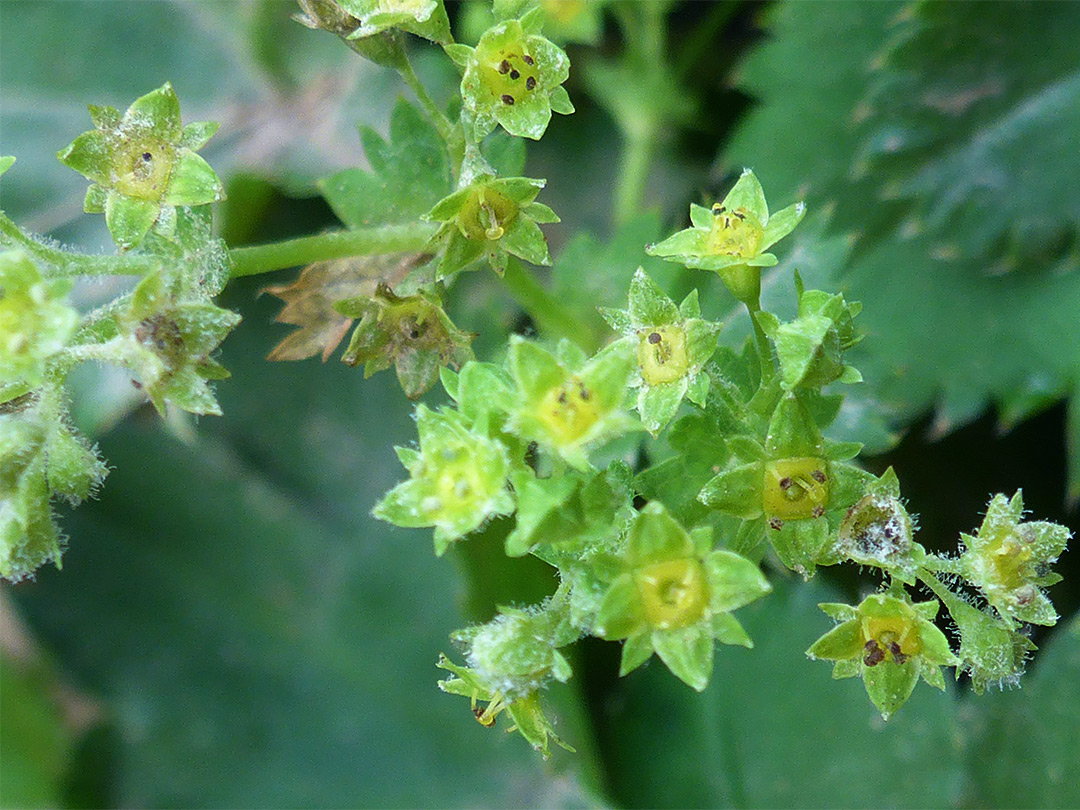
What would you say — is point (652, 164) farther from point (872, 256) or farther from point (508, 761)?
point (508, 761)

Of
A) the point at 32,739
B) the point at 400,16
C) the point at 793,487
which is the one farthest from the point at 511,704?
the point at 32,739

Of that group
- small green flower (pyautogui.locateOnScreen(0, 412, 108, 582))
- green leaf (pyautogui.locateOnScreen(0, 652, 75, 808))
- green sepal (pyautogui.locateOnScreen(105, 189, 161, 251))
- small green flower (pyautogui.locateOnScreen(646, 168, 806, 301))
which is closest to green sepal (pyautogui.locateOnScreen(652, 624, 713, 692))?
small green flower (pyautogui.locateOnScreen(646, 168, 806, 301))

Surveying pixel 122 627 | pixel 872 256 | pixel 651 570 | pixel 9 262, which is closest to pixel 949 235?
pixel 872 256

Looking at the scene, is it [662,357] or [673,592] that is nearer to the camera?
[673,592]

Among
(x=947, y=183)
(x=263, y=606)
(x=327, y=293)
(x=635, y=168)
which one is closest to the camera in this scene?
(x=327, y=293)

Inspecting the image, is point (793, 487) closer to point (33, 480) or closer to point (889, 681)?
point (889, 681)

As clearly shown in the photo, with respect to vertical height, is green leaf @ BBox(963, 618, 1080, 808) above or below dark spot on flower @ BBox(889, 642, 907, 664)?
below

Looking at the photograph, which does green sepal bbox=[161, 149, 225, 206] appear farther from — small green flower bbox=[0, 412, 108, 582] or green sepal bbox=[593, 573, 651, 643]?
green sepal bbox=[593, 573, 651, 643]
